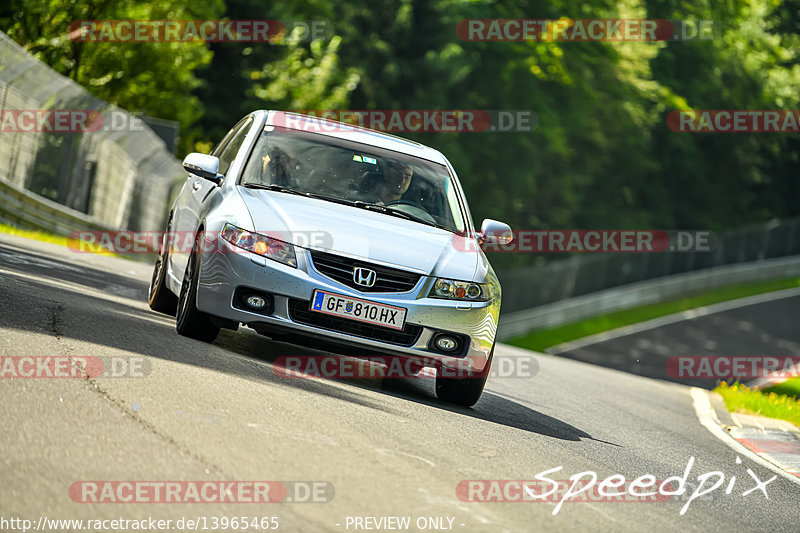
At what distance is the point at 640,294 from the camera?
5169cm

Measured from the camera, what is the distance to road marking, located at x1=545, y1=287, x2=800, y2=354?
41.5 metres

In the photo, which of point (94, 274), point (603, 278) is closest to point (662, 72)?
point (603, 278)

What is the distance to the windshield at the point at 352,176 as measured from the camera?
9.47m

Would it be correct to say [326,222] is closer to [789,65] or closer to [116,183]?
[116,183]

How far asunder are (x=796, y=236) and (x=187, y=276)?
57.7 metres

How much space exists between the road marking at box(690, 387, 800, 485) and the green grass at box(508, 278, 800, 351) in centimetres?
2366

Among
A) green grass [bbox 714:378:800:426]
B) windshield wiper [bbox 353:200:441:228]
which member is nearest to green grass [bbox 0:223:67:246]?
green grass [bbox 714:378:800:426]

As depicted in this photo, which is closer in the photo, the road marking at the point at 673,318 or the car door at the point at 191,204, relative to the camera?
the car door at the point at 191,204

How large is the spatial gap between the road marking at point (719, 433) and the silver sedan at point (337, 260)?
2.58m

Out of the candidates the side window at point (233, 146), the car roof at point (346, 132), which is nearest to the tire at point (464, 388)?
the car roof at point (346, 132)

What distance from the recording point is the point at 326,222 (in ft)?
28.5

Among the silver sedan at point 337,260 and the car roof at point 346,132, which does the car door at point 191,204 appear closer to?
the silver sedan at point 337,260

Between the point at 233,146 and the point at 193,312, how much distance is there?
200cm

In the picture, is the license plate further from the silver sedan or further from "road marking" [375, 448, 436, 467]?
"road marking" [375, 448, 436, 467]
